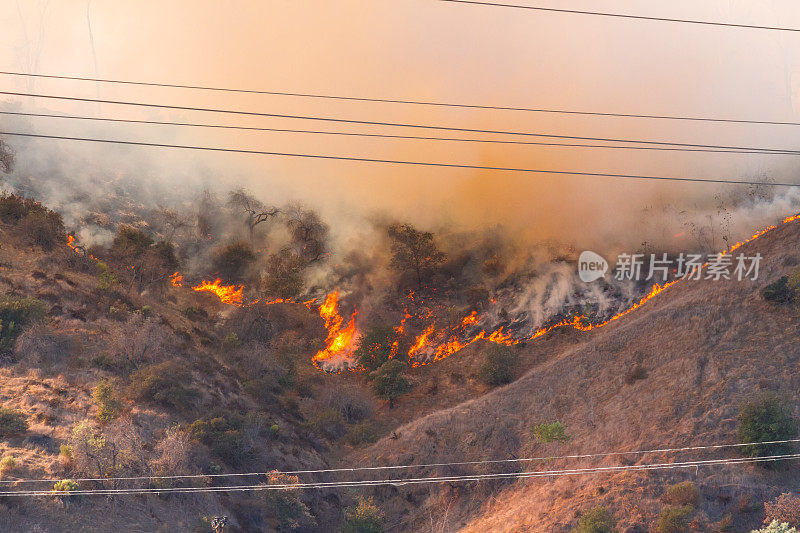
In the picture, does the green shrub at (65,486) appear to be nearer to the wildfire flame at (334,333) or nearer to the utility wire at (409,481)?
the utility wire at (409,481)

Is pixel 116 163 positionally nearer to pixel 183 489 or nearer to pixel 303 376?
pixel 303 376

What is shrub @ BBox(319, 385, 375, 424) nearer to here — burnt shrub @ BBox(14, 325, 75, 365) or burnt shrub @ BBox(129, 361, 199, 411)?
burnt shrub @ BBox(129, 361, 199, 411)

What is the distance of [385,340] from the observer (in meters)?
78.4

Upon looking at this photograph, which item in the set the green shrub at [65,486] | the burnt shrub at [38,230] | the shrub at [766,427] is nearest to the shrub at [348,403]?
the green shrub at [65,486]

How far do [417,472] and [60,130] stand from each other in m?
86.9

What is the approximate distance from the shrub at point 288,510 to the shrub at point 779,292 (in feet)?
156

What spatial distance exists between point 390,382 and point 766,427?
38166mm

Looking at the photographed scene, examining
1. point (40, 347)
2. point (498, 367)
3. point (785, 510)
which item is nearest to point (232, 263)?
point (40, 347)

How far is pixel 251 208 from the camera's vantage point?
322 ft

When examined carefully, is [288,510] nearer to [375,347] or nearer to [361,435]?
[361,435]

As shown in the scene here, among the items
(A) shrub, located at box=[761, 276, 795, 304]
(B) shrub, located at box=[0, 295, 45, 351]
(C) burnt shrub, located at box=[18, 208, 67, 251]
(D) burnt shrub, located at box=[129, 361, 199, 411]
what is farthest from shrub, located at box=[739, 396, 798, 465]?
(C) burnt shrub, located at box=[18, 208, 67, 251]

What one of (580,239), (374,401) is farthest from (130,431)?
(580,239)

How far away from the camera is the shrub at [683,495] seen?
43.4 metres
